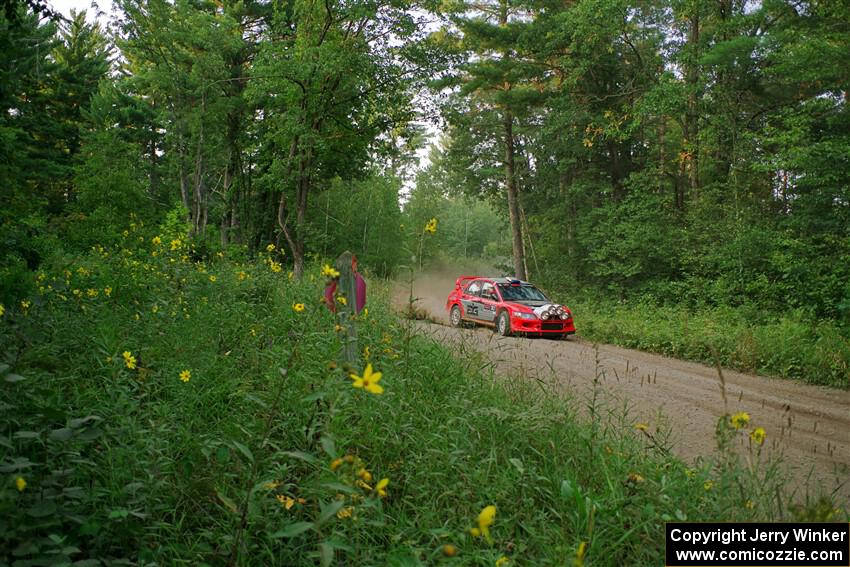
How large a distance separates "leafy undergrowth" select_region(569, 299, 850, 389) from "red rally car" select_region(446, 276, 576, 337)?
1226 mm

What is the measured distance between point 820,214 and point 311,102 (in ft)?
47.1

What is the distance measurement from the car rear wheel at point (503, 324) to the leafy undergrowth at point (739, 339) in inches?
83.7

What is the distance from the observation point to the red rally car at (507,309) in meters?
13.2

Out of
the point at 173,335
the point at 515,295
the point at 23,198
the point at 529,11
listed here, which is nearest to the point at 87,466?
the point at 173,335

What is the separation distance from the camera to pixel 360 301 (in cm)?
445

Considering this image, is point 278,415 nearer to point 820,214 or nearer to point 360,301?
point 360,301

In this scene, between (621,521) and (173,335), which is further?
(173,335)

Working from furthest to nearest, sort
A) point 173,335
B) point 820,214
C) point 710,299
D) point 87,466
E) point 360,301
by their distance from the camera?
point 710,299
point 820,214
point 173,335
point 360,301
point 87,466

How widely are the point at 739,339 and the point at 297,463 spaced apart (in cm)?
1020

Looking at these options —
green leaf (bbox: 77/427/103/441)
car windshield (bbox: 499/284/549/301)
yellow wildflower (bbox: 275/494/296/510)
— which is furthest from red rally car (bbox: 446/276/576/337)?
green leaf (bbox: 77/427/103/441)

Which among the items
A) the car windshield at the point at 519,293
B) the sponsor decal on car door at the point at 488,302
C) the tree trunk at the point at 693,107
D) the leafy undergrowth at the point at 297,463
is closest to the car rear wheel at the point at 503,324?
the sponsor decal on car door at the point at 488,302

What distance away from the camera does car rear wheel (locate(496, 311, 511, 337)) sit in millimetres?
13608

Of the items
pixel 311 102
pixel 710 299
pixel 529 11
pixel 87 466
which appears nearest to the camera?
pixel 87 466

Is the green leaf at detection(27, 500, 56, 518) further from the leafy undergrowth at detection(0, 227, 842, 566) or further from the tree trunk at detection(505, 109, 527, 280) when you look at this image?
the tree trunk at detection(505, 109, 527, 280)
